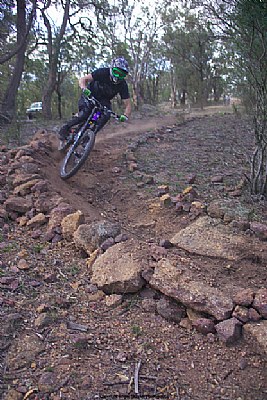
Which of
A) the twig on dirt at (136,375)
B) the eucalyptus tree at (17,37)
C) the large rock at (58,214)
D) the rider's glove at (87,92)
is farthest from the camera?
the eucalyptus tree at (17,37)

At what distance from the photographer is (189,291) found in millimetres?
2568

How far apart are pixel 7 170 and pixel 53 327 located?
3100 millimetres

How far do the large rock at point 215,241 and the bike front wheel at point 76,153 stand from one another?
2.22 meters

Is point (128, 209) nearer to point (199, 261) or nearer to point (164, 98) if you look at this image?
point (199, 261)

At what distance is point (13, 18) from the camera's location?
12875 millimetres

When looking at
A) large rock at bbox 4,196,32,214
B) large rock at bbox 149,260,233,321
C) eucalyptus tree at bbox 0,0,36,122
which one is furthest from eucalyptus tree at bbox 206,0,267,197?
eucalyptus tree at bbox 0,0,36,122

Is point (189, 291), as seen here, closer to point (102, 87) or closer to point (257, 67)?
point (257, 67)

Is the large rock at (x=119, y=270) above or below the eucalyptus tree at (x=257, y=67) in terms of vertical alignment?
below

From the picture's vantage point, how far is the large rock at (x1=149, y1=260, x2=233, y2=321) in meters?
2.43

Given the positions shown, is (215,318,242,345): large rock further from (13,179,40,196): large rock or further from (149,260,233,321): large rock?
(13,179,40,196): large rock

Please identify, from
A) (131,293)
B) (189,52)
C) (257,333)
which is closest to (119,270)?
(131,293)

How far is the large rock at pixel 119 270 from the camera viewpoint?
2.78m

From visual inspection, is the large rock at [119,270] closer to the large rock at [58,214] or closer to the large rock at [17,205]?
the large rock at [58,214]

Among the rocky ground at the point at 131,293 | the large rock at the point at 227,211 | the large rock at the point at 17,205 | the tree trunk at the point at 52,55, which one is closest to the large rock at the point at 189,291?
the rocky ground at the point at 131,293
